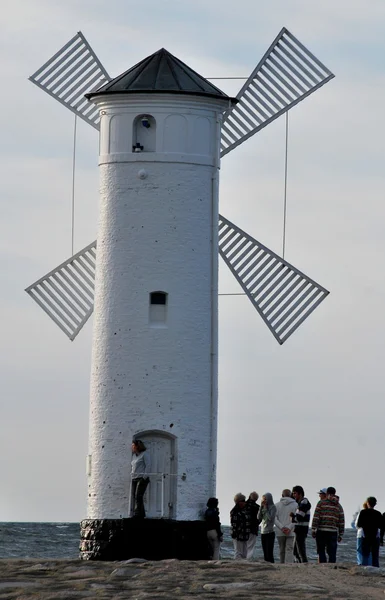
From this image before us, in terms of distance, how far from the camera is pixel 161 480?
23641mm

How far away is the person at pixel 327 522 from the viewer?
22.2 metres

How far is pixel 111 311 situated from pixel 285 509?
3.72 metres

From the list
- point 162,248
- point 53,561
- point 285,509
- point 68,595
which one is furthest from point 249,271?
point 68,595

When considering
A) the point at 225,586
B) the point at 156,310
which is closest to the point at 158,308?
the point at 156,310

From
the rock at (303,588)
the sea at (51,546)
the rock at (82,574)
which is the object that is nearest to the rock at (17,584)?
the rock at (82,574)

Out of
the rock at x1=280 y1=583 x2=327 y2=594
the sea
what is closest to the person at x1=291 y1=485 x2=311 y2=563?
the rock at x1=280 y1=583 x2=327 y2=594

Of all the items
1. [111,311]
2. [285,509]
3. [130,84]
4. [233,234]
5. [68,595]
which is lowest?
[68,595]

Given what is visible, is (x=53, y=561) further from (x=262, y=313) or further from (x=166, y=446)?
(x=262, y=313)

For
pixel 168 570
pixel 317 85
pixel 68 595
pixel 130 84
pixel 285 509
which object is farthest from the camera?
pixel 317 85

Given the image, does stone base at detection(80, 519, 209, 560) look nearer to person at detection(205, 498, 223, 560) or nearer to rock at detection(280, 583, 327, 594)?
person at detection(205, 498, 223, 560)

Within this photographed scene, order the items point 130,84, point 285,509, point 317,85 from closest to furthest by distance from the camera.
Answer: point 285,509 < point 130,84 < point 317,85

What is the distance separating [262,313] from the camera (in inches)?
1011

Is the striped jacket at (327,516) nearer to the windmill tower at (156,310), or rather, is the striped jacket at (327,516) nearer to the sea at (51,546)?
the windmill tower at (156,310)

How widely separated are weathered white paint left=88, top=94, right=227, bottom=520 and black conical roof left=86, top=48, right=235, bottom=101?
0.52 feet
